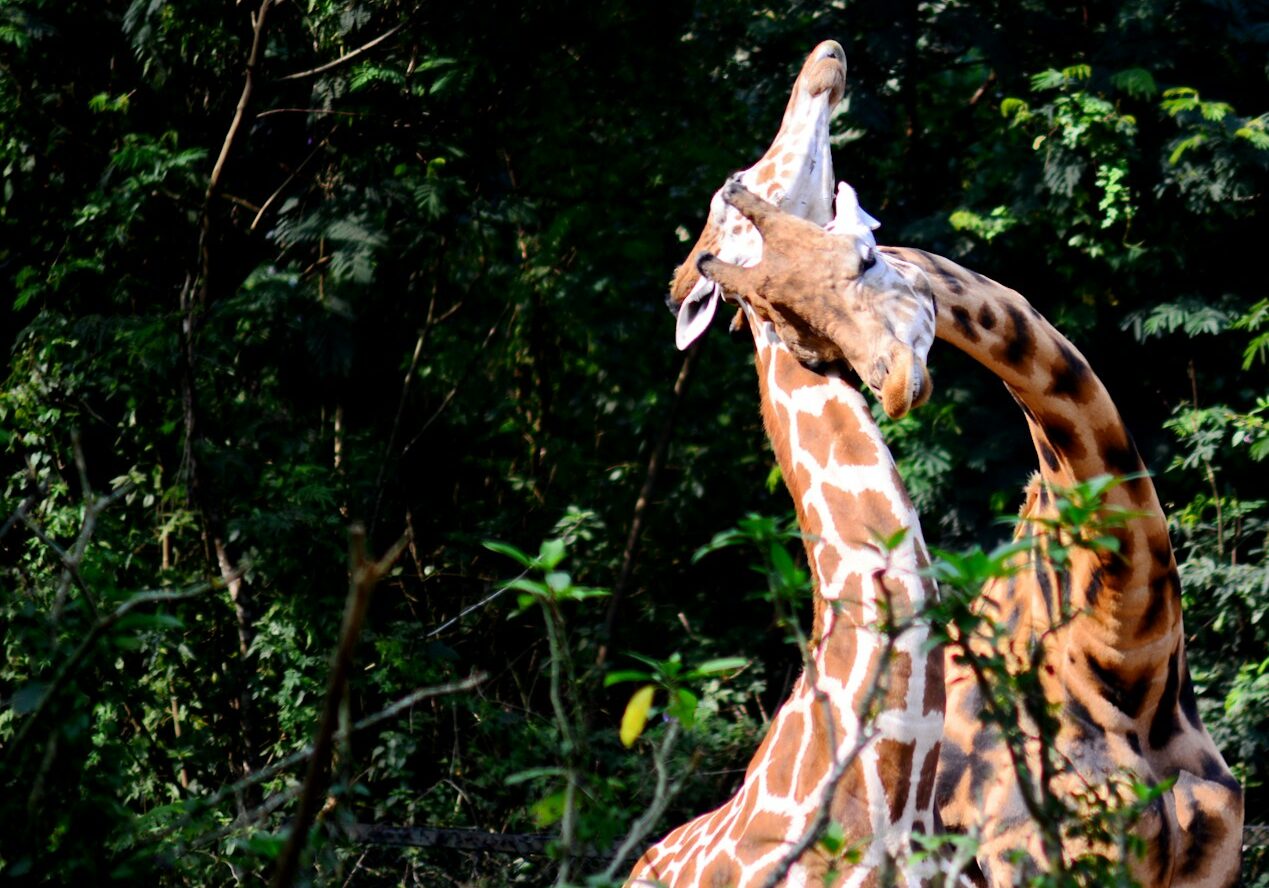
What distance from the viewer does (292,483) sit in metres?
5.95

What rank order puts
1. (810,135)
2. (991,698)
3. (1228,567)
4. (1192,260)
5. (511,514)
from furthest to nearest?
1. (511,514)
2. (1192,260)
3. (1228,567)
4. (810,135)
5. (991,698)

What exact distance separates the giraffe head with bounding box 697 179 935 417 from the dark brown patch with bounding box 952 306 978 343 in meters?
0.15

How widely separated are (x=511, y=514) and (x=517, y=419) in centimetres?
44

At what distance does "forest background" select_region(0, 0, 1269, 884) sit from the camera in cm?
583

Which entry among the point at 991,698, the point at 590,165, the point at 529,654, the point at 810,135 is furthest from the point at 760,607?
the point at 991,698

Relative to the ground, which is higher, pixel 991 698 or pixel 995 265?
pixel 995 265

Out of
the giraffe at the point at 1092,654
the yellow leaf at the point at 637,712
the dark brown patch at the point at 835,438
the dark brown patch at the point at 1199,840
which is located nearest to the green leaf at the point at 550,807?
the yellow leaf at the point at 637,712

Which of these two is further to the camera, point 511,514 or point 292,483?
point 511,514

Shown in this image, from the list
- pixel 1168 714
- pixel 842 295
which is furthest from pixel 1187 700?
pixel 842 295

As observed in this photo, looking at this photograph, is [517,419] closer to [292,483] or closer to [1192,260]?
[292,483]

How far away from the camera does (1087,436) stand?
296cm

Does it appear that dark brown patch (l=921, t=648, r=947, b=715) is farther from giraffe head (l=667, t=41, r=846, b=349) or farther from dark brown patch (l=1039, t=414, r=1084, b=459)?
giraffe head (l=667, t=41, r=846, b=349)

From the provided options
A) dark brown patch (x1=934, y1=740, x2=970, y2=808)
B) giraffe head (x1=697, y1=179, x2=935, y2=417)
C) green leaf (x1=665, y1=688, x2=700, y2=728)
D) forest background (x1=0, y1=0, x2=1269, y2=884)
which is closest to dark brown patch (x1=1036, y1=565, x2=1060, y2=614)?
dark brown patch (x1=934, y1=740, x2=970, y2=808)

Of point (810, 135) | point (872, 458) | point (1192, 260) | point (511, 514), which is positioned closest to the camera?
point (872, 458)
